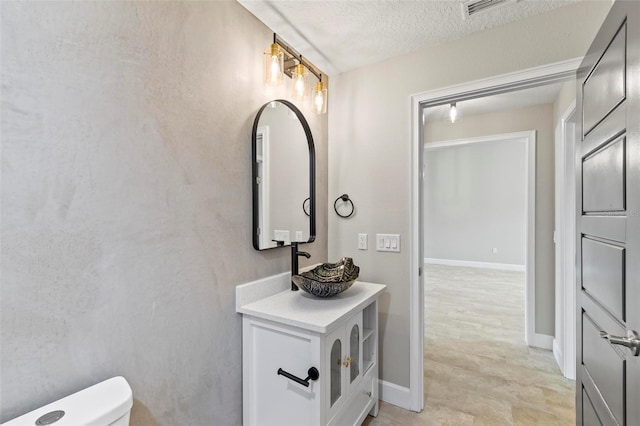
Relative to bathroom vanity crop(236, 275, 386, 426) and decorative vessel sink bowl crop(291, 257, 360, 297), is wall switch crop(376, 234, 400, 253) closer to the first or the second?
decorative vessel sink bowl crop(291, 257, 360, 297)

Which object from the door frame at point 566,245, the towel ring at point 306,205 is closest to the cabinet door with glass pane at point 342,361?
the towel ring at point 306,205

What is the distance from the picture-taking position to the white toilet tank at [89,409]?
795mm

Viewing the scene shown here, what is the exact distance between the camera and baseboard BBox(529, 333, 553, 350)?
287cm

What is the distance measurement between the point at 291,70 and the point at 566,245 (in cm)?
250

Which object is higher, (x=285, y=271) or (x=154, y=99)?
(x=154, y=99)

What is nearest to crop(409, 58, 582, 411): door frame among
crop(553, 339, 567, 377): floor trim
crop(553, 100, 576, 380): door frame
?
crop(553, 100, 576, 380): door frame

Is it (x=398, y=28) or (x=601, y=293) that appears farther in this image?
(x=398, y=28)

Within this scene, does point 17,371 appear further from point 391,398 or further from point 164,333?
point 391,398

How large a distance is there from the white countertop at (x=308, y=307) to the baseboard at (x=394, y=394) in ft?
2.47

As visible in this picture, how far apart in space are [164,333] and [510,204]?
6756mm

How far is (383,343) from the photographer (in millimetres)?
2119

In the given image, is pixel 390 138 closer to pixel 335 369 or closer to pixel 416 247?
pixel 416 247

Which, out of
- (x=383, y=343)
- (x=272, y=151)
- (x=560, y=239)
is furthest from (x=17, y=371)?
(x=560, y=239)

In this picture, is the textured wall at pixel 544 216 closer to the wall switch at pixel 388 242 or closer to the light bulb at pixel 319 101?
the wall switch at pixel 388 242
